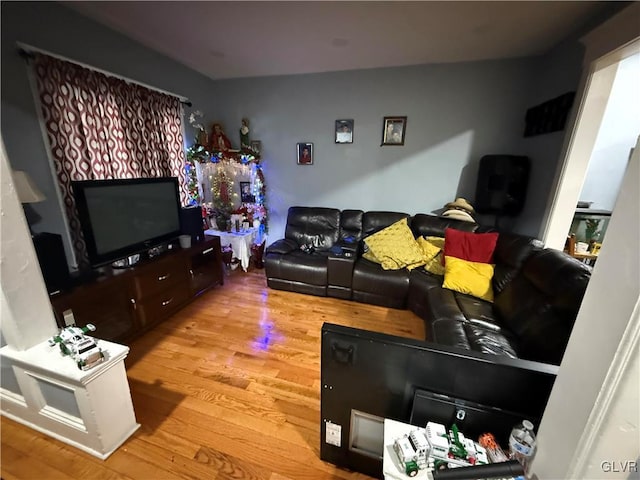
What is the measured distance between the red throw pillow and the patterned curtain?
3223 millimetres

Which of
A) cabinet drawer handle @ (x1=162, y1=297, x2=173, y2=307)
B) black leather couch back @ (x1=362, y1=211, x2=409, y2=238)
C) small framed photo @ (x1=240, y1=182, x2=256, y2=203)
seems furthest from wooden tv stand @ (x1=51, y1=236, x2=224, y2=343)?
black leather couch back @ (x1=362, y1=211, x2=409, y2=238)

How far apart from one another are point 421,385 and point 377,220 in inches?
95.4

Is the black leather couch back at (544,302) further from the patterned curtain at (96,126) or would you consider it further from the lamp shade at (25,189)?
the patterned curtain at (96,126)

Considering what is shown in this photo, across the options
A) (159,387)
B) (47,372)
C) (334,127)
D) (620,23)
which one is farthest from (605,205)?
(47,372)

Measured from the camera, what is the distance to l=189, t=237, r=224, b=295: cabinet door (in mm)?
2650

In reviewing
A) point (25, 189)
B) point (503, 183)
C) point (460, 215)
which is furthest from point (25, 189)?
point (503, 183)

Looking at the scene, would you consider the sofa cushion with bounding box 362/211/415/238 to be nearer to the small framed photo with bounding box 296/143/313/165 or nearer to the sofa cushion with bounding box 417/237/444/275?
the sofa cushion with bounding box 417/237/444/275

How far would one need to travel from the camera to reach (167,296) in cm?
235

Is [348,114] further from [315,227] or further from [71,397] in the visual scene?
[71,397]

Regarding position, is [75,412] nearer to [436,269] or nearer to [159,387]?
[159,387]

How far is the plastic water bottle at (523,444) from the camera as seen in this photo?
812 millimetres

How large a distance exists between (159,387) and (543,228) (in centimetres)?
343

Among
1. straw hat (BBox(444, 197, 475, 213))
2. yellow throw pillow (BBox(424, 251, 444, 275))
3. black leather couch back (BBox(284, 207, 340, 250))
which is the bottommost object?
yellow throw pillow (BBox(424, 251, 444, 275))

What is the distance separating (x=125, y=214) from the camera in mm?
2104
